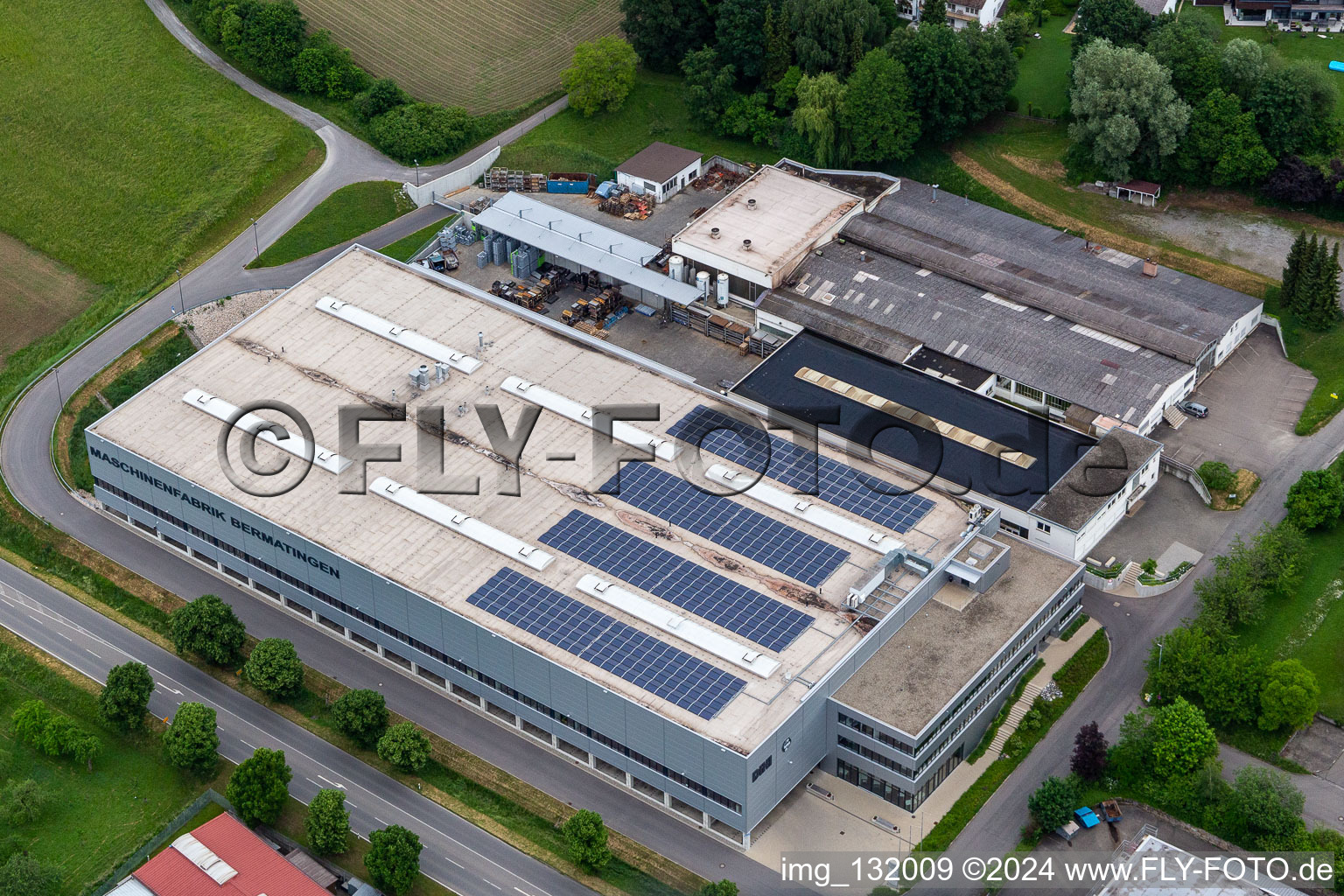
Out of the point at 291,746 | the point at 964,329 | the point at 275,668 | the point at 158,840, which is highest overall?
the point at 964,329

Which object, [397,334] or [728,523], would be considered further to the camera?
[397,334]

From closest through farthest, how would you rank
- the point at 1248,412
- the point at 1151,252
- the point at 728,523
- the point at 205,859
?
the point at 205,859
the point at 728,523
the point at 1248,412
the point at 1151,252

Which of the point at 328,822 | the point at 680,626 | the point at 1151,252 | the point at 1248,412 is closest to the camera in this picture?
the point at 328,822

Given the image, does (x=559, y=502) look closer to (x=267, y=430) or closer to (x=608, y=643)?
(x=608, y=643)

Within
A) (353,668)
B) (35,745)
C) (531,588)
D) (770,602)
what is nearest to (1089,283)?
(770,602)

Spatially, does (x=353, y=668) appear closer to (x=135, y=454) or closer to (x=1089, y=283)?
(x=135, y=454)

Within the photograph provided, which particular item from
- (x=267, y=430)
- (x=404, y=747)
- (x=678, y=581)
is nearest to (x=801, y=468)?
(x=678, y=581)

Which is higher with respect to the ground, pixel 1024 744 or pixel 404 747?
pixel 404 747

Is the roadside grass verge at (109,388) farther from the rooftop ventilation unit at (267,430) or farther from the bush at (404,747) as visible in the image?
the bush at (404,747)
